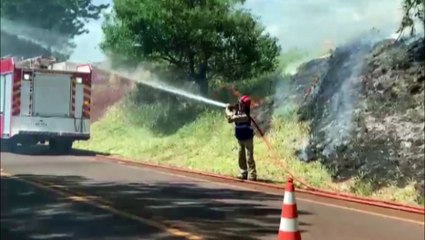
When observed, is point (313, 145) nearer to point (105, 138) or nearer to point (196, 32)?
point (196, 32)

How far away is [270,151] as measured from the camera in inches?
213

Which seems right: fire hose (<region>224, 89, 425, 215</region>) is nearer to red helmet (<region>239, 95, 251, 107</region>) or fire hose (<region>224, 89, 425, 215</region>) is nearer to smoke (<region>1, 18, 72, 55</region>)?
red helmet (<region>239, 95, 251, 107</region>)

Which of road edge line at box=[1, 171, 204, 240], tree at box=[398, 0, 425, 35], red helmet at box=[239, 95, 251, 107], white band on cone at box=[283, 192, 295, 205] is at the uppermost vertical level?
tree at box=[398, 0, 425, 35]

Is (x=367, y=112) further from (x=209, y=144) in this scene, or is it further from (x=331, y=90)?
(x=209, y=144)

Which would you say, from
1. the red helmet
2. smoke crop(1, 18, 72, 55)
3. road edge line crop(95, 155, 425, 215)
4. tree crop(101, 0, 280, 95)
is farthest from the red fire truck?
the red helmet

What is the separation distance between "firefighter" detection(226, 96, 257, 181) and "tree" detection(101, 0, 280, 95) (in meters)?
0.22

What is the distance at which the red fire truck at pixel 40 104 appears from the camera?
6.05 meters

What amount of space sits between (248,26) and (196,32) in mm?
448

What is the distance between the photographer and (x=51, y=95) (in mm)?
6480

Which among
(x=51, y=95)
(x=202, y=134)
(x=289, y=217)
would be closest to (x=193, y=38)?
(x=202, y=134)

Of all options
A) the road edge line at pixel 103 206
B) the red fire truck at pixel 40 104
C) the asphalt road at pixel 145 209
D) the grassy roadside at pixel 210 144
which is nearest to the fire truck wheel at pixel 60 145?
the red fire truck at pixel 40 104

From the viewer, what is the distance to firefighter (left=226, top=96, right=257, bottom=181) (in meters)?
4.88

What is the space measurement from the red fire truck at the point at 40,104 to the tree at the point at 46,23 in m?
0.17

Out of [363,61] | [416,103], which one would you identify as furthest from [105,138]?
[416,103]
